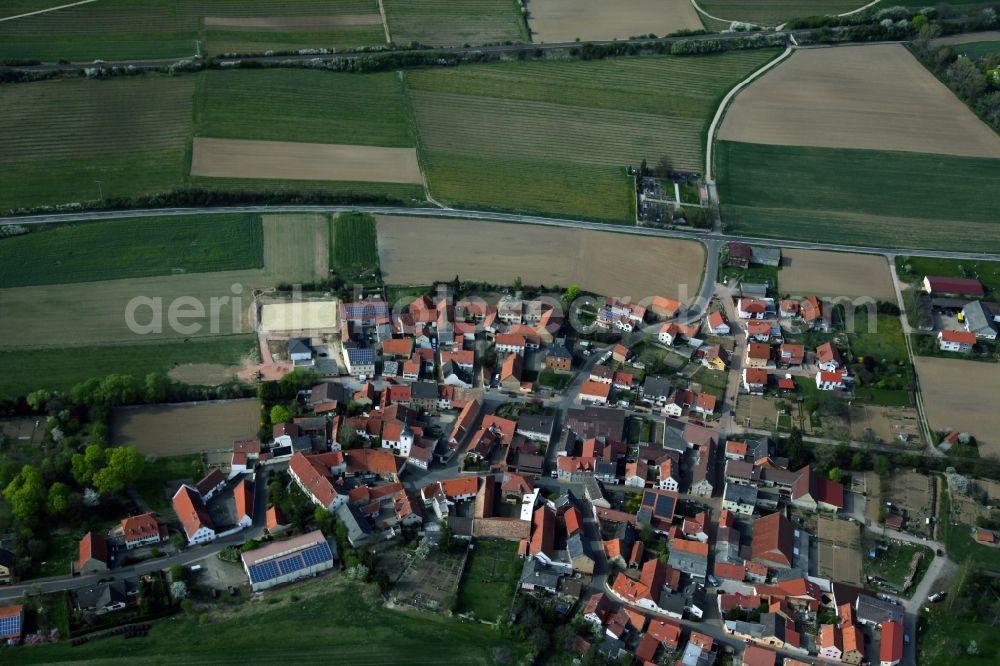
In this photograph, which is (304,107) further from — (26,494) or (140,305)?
(26,494)

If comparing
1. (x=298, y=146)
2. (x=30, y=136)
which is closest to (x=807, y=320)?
(x=298, y=146)

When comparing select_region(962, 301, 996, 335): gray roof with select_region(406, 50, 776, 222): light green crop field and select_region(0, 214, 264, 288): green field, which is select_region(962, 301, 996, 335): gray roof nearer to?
select_region(406, 50, 776, 222): light green crop field

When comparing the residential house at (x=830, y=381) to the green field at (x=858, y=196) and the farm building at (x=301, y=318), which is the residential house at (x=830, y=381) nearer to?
the green field at (x=858, y=196)

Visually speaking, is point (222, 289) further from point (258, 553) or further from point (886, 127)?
point (886, 127)

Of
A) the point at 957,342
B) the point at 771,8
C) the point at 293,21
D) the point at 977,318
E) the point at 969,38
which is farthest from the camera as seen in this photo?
the point at 771,8

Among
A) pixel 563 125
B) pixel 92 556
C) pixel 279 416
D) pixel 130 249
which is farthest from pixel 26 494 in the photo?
pixel 563 125

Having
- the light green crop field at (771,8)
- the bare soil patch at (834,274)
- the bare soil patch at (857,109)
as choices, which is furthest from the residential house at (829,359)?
the light green crop field at (771,8)
